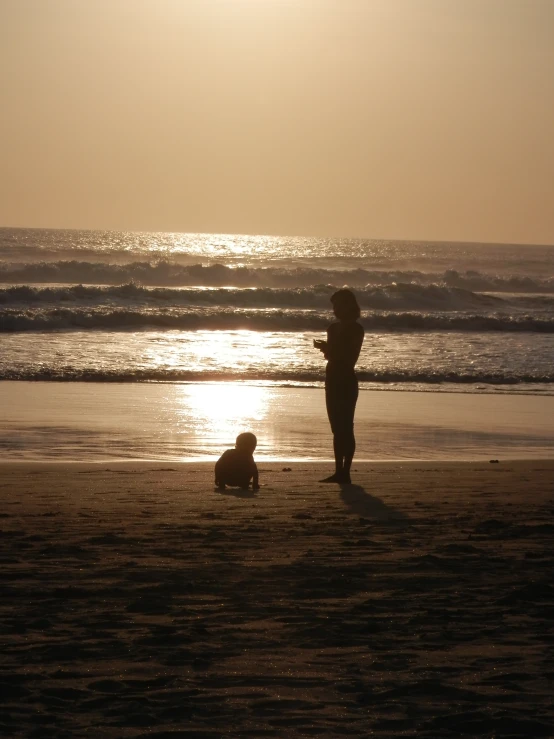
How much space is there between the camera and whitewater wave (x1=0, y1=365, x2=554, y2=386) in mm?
16250

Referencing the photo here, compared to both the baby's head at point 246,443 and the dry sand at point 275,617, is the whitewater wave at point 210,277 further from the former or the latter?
the dry sand at point 275,617

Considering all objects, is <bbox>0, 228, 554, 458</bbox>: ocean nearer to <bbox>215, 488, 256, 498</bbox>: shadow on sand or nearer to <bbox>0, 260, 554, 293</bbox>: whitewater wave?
<bbox>0, 260, 554, 293</bbox>: whitewater wave

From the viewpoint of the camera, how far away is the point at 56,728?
8.86 ft

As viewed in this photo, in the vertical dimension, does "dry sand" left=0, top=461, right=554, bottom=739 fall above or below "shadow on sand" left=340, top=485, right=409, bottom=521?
above

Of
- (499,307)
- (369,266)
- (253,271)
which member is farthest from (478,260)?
(499,307)

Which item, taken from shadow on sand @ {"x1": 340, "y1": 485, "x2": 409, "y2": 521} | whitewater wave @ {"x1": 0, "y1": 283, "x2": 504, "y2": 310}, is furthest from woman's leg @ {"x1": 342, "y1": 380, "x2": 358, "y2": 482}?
whitewater wave @ {"x1": 0, "y1": 283, "x2": 504, "y2": 310}

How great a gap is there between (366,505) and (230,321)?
869 inches

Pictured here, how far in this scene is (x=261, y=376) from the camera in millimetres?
17281

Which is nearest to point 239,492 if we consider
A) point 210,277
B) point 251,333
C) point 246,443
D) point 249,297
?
point 246,443

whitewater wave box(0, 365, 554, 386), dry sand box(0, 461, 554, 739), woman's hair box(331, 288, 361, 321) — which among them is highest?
Result: woman's hair box(331, 288, 361, 321)

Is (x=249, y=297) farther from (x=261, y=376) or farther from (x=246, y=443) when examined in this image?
(x=246, y=443)

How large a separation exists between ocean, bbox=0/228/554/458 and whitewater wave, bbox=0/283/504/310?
70mm

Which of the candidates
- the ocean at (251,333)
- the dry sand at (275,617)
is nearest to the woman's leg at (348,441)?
the dry sand at (275,617)

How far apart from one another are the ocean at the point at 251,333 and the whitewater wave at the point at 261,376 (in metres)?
0.03
